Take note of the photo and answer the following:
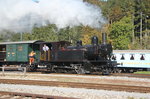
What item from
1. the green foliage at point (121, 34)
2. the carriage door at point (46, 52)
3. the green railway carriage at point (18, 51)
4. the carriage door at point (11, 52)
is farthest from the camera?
the green foliage at point (121, 34)

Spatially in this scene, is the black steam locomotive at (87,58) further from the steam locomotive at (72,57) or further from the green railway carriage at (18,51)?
the green railway carriage at (18,51)

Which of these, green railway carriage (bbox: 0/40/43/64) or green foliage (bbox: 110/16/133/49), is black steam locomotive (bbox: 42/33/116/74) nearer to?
green railway carriage (bbox: 0/40/43/64)

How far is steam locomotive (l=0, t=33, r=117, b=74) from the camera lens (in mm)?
18750

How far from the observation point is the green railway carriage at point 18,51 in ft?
75.0

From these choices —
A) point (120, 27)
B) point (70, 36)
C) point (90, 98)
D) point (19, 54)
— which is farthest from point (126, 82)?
point (70, 36)

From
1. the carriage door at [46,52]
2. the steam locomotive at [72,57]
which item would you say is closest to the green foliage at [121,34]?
the steam locomotive at [72,57]

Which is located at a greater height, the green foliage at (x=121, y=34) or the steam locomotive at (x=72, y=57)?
the green foliage at (x=121, y=34)

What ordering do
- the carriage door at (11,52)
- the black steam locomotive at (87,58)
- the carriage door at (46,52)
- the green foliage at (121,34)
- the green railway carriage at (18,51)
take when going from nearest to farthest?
the black steam locomotive at (87,58), the carriage door at (46,52), the green railway carriage at (18,51), the carriage door at (11,52), the green foliage at (121,34)

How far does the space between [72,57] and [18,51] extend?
6.81 m

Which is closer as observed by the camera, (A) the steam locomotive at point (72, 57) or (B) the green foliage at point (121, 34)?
(A) the steam locomotive at point (72, 57)

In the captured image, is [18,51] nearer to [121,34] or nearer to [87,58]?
[87,58]

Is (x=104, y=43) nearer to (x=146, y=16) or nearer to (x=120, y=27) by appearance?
(x=120, y=27)

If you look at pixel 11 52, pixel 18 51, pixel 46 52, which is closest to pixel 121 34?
pixel 18 51

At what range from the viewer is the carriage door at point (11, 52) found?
23.7 m
